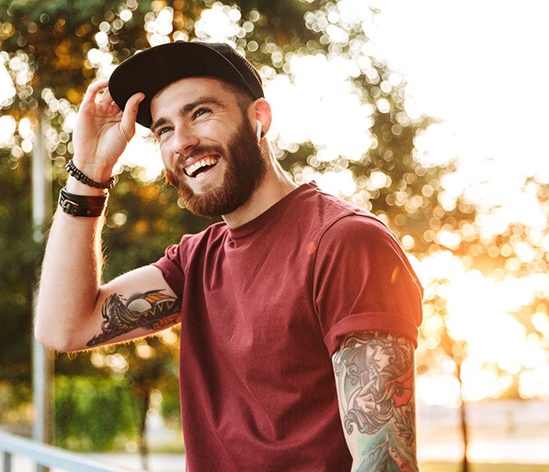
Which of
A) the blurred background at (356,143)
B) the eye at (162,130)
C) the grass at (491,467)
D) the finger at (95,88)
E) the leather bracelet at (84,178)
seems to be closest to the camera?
the eye at (162,130)

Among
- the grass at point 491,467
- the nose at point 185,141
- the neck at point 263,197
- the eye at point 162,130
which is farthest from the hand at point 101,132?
the grass at point 491,467

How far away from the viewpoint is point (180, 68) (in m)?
2.03

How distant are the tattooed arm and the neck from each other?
489mm

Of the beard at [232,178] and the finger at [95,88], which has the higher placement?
the finger at [95,88]

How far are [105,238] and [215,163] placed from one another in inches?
309

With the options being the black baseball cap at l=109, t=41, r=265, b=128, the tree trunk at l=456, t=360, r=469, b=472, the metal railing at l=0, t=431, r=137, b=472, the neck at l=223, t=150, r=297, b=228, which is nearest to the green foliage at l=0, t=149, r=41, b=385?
the metal railing at l=0, t=431, r=137, b=472

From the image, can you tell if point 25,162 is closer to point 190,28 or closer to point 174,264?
point 190,28

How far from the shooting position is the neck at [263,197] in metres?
1.92

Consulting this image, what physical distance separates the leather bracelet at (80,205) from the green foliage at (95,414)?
24.6 m

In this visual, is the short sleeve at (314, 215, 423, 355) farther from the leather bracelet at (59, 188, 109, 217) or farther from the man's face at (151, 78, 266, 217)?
the leather bracelet at (59, 188, 109, 217)

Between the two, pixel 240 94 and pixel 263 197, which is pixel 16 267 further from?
pixel 263 197

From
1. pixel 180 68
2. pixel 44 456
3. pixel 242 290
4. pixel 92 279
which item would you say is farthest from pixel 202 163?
pixel 44 456

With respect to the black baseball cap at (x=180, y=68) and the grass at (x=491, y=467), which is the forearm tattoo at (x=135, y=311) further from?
the grass at (x=491, y=467)

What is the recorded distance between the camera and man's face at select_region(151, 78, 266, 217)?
194 centimetres
